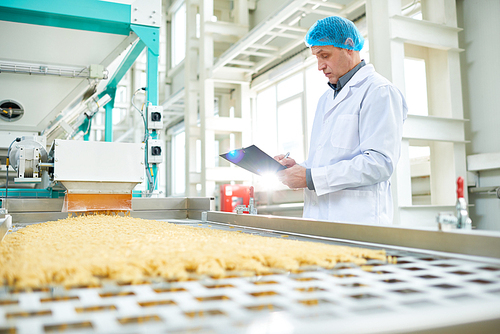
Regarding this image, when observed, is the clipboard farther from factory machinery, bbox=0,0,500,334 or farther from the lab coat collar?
the lab coat collar

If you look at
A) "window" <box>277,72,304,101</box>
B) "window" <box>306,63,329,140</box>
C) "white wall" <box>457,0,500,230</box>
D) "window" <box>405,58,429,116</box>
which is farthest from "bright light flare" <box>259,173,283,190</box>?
"white wall" <box>457,0,500,230</box>

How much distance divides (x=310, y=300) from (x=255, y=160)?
1.04 meters

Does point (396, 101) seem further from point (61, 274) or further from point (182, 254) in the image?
point (61, 274)

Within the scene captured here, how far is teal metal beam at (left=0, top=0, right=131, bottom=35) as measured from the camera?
2.44 meters

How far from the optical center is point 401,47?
8.79ft

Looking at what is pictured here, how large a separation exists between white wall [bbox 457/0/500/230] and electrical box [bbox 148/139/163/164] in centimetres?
229

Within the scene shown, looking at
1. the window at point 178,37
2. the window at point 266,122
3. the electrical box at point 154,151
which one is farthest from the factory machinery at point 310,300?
the window at point 178,37

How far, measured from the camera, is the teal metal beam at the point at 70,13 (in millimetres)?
2436

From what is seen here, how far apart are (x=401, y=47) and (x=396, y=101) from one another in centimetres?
153

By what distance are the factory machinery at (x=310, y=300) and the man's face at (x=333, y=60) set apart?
2.95ft

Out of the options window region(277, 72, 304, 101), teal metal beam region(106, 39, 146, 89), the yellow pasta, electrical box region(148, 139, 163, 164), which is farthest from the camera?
window region(277, 72, 304, 101)

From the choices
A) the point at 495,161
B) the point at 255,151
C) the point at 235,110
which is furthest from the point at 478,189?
the point at 235,110

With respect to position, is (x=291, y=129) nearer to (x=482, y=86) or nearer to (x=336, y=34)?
(x=482, y=86)

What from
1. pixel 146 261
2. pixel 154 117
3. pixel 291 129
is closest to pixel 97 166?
pixel 154 117
